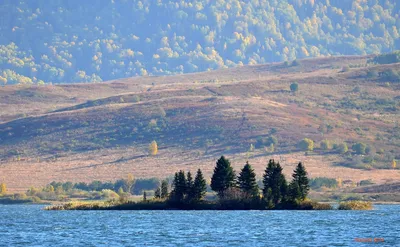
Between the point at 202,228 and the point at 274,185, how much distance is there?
77.3 ft

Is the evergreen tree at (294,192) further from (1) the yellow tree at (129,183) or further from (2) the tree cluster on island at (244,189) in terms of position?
(1) the yellow tree at (129,183)

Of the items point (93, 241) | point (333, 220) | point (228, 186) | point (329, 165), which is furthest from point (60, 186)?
point (93, 241)

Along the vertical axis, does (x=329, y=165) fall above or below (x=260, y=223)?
above

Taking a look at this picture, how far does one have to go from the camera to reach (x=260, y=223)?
318 ft

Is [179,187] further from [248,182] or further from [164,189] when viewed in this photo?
[248,182]

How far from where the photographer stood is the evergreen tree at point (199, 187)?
11406cm

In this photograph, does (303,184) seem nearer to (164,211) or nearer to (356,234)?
(164,211)

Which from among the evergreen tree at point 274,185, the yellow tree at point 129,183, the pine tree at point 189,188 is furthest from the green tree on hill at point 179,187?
the yellow tree at point 129,183

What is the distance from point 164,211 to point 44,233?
115 ft

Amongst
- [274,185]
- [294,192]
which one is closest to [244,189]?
[274,185]

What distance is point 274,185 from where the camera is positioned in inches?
4464

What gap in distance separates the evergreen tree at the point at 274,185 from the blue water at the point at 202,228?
190 centimetres

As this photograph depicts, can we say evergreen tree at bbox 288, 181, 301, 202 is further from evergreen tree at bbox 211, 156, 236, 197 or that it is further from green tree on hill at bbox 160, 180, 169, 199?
green tree on hill at bbox 160, 180, 169, 199

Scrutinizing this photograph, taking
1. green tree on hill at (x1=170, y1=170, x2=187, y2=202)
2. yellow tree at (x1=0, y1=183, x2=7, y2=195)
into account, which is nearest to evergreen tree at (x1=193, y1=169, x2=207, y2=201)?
green tree on hill at (x1=170, y1=170, x2=187, y2=202)
